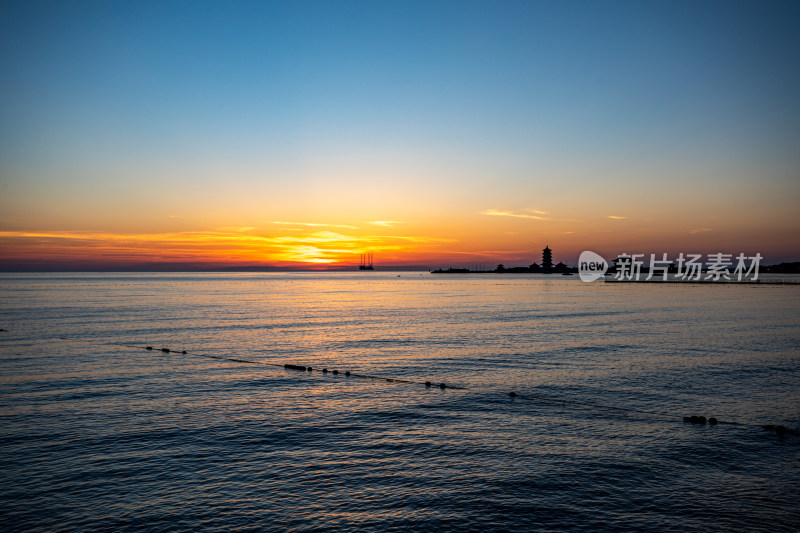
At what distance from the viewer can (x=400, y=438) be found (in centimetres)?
1994

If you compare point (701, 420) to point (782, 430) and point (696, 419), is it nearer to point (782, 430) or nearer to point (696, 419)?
point (696, 419)

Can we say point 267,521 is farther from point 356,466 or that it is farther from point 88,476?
point 88,476

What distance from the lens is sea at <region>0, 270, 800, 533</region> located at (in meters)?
13.9

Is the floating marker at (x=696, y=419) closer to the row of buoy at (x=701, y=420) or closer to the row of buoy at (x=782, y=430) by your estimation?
the row of buoy at (x=701, y=420)

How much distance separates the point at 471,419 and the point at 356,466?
7.02m

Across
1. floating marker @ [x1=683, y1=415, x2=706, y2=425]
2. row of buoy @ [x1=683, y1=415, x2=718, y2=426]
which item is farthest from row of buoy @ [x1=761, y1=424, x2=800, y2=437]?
floating marker @ [x1=683, y1=415, x2=706, y2=425]

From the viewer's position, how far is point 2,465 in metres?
17.1

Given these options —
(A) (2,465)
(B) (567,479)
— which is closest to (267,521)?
(B) (567,479)

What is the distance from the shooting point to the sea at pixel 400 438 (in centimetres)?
1386

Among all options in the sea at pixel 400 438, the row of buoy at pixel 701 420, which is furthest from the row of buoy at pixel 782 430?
the row of buoy at pixel 701 420

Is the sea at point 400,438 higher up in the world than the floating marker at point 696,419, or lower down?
lower down

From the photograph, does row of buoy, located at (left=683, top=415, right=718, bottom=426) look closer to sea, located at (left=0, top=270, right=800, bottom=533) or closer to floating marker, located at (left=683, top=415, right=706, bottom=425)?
floating marker, located at (left=683, top=415, right=706, bottom=425)

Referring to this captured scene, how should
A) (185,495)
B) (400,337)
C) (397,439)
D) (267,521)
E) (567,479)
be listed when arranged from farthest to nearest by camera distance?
(400,337) < (397,439) < (567,479) < (185,495) < (267,521)

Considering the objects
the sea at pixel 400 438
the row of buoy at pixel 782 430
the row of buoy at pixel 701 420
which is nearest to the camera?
the sea at pixel 400 438
